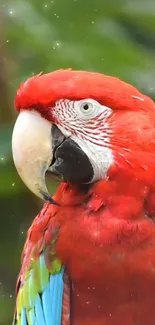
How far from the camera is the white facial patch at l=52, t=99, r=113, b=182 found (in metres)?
1.30

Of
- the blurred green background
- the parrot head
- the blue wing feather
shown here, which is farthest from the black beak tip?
the blurred green background

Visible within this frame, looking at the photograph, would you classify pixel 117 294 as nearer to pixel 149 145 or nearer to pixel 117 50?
pixel 149 145

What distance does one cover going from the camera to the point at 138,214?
4.36ft

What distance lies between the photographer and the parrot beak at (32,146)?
50.2 inches

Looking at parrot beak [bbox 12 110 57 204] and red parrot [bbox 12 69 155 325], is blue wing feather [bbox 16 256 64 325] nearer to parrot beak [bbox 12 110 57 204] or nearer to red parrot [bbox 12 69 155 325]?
red parrot [bbox 12 69 155 325]

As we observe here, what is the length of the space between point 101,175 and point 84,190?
47 mm

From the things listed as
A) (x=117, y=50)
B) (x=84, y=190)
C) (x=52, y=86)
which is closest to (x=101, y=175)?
(x=84, y=190)

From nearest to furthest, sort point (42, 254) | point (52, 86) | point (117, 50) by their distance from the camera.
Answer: point (52, 86), point (42, 254), point (117, 50)

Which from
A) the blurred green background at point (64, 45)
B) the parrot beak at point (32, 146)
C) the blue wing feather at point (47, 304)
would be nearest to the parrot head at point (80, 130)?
the parrot beak at point (32, 146)

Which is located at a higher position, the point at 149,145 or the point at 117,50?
the point at 117,50

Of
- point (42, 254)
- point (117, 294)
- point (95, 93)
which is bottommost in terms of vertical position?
point (117, 294)

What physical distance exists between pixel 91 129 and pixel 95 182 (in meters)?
0.09

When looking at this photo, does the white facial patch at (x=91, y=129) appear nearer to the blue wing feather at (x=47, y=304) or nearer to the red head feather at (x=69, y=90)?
the red head feather at (x=69, y=90)

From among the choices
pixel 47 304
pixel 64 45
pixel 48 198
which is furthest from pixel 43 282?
pixel 64 45
